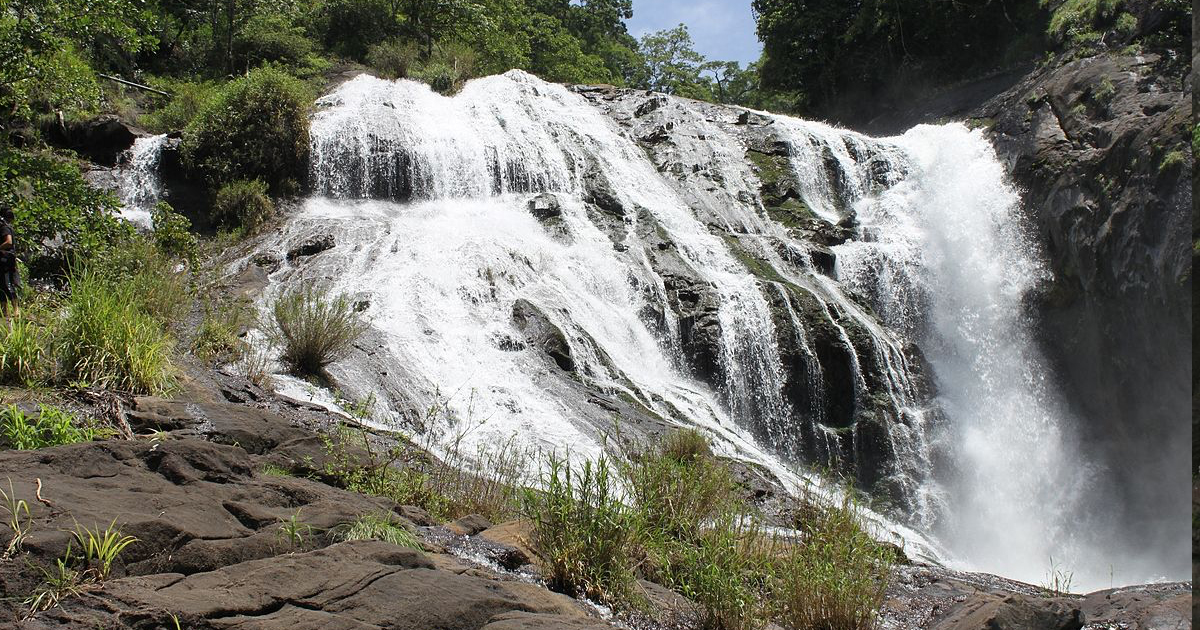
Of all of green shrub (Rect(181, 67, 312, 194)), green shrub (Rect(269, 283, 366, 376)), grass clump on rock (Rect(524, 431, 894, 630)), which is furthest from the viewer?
green shrub (Rect(181, 67, 312, 194))

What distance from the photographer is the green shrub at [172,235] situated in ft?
40.9

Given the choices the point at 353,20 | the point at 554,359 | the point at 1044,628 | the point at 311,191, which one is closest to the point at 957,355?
the point at 554,359

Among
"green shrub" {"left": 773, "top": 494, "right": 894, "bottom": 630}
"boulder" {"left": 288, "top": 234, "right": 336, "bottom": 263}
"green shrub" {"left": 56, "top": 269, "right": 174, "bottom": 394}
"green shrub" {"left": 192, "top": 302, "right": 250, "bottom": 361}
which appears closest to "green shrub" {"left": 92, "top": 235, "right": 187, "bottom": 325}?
"green shrub" {"left": 192, "top": 302, "right": 250, "bottom": 361}

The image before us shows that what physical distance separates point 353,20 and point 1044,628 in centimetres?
2665

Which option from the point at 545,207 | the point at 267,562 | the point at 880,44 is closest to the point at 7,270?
the point at 267,562

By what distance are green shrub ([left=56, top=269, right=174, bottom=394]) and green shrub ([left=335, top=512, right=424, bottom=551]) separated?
9.43ft

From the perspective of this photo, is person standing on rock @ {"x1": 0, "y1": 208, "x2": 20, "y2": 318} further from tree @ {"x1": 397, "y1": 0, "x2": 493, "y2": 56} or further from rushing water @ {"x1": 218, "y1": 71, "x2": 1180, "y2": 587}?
tree @ {"x1": 397, "y1": 0, "x2": 493, "y2": 56}

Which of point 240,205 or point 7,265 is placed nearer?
point 7,265

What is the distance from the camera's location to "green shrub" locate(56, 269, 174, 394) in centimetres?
623

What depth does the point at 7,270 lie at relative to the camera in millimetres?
8305

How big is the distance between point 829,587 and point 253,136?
49.7 ft

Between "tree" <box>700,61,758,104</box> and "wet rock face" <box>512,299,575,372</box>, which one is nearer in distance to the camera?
"wet rock face" <box>512,299,575,372</box>

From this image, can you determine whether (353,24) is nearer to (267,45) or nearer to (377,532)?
(267,45)

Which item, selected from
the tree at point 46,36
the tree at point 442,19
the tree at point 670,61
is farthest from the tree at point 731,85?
the tree at point 46,36
